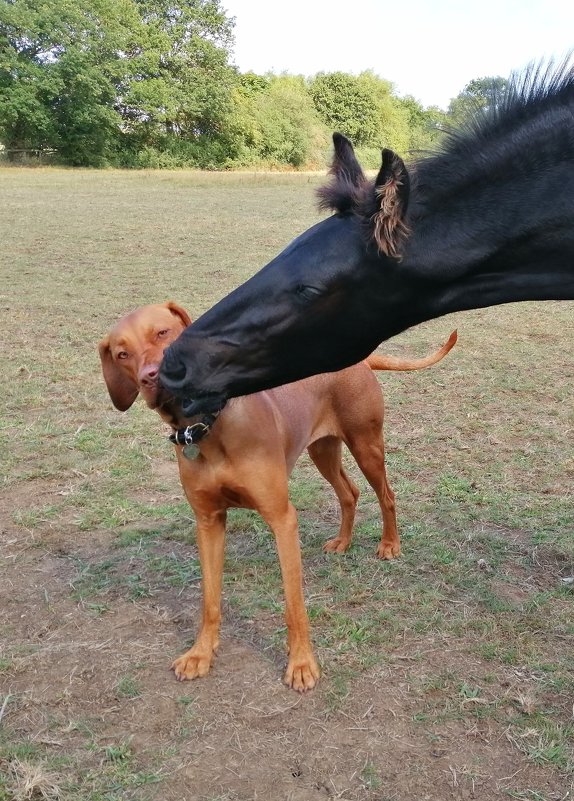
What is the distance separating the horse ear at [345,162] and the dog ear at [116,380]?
1121 millimetres

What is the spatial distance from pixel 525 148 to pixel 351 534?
233 centimetres

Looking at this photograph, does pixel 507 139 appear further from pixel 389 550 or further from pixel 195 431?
pixel 389 550

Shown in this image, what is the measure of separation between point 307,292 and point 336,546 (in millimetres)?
2072

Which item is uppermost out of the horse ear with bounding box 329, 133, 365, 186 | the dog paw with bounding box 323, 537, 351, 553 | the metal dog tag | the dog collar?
the horse ear with bounding box 329, 133, 365, 186

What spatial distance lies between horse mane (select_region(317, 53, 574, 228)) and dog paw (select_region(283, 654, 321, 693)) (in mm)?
1773

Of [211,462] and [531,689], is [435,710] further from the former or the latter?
[211,462]

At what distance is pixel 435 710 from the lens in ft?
8.77

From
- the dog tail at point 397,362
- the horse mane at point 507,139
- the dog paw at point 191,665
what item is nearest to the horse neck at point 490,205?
the horse mane at point 507,139

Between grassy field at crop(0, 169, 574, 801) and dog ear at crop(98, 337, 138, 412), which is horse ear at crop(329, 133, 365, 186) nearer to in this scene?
dog ear at crop(98, 337, 138, 412)

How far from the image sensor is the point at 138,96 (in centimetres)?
4431

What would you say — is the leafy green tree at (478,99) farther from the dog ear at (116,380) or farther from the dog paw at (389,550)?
the dog paw at (389,550)

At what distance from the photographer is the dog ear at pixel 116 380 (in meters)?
2.78

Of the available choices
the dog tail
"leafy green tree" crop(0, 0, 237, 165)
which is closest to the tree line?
"leafy green tree" crop(0, 0, 237, 165)

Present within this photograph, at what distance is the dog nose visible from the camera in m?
2.47
